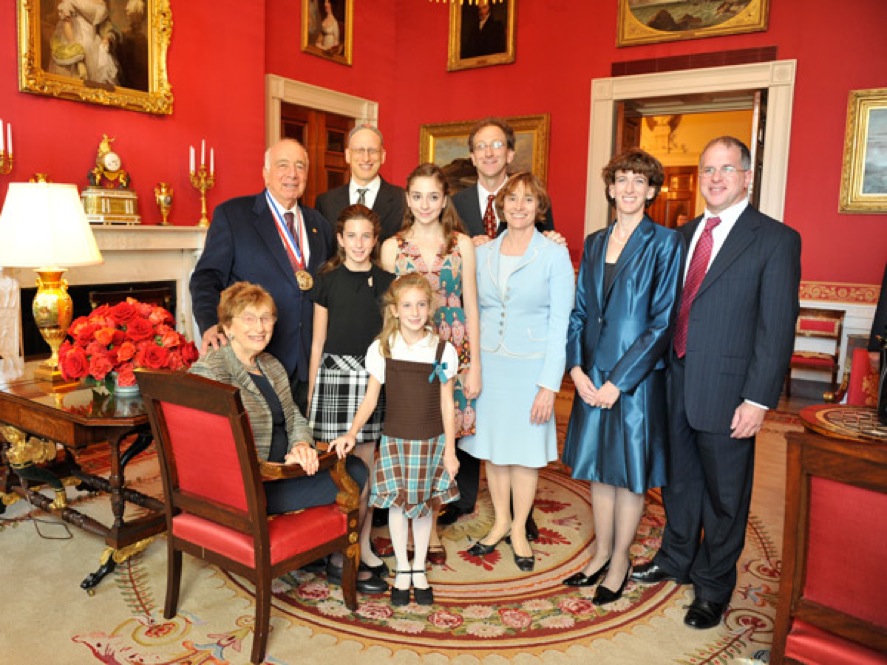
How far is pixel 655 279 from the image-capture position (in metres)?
2.70

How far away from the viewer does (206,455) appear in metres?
2.39

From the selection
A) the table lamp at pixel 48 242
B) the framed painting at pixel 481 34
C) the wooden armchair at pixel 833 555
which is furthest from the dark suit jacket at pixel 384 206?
the framed painting at pixel 481 34

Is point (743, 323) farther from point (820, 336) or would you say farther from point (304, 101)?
point (304, 101)

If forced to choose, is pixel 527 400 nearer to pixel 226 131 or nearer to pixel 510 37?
pixel 226 131

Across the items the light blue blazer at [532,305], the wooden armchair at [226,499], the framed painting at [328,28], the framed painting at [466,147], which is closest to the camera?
the wooden armchair at [226,499]

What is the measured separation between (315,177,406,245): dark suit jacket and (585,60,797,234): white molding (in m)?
4.16

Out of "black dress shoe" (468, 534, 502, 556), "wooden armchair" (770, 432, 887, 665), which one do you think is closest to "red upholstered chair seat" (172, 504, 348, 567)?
"black dress shoe" (468, 534, 502, 556)

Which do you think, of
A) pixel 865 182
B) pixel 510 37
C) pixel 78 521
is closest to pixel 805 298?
pixel 865 182

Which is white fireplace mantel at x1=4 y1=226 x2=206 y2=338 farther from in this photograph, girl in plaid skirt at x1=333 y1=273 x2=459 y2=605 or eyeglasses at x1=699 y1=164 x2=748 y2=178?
eyeglasses at x1=699 y1=164 x2=748 y2=178

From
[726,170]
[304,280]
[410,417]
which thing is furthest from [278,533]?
[726,170]

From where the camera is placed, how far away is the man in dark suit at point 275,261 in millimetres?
3150

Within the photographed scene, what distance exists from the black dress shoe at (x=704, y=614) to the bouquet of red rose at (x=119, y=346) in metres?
2.34

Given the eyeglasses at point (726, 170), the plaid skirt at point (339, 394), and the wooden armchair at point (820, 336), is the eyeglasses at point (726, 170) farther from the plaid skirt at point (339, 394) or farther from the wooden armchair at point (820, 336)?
the wooden armchair at point (820, 336)

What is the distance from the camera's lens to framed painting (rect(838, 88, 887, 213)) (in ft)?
21.6
